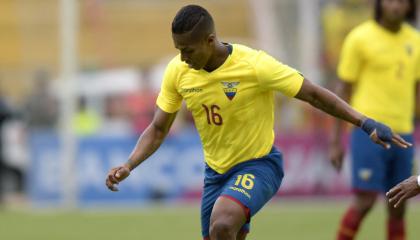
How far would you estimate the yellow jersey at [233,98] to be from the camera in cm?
808

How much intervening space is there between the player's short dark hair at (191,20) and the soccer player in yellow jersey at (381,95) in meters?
2.51

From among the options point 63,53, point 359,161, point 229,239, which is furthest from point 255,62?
point 63,53

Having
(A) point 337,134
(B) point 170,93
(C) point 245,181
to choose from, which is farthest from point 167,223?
(C) point 245,181

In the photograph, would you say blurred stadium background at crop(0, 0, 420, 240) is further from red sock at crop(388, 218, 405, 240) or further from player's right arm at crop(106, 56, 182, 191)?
player's right arm at crop(106, 56, 182, 191)

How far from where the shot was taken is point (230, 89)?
26.7ft

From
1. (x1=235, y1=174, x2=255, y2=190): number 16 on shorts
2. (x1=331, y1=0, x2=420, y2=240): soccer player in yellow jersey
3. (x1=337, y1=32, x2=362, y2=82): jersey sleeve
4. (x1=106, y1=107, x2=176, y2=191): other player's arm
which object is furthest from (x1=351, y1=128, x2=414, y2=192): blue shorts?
(x1=106, y1=107, x2=176, y2=191): other player's arm

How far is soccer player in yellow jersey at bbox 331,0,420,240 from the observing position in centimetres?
1003

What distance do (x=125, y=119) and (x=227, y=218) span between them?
12.5 m

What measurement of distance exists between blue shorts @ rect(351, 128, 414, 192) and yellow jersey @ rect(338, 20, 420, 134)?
0.67 feet

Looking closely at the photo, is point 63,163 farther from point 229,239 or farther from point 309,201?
point 229,239

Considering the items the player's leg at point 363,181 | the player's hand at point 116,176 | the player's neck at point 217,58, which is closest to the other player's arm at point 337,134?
the player's leg at point 363,181

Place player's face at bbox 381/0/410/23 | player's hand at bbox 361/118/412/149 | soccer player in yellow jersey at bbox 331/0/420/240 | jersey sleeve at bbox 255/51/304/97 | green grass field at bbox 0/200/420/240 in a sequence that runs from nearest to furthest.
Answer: player's hand at bbox 361/118/412/149 < jersey sleeve at bbox 255/51/304/97 < player's face at bbox 381/0/410/23 < soccer player in yellow jersey at bbox 331/0/420/240 < green grass field at bbox 0/200/420/240

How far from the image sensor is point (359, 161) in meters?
10.1

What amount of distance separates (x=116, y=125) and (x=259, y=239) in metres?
7.87
